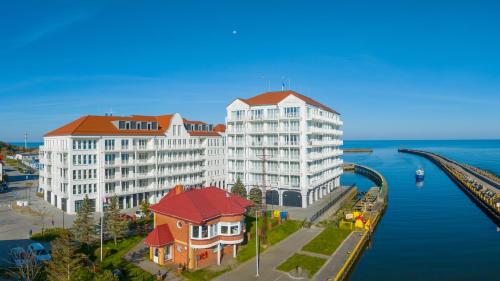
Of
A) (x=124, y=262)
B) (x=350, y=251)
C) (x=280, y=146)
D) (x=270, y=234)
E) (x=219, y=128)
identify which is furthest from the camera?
(x=219, y=128)

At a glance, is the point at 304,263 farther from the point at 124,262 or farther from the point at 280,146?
the point at 280,146

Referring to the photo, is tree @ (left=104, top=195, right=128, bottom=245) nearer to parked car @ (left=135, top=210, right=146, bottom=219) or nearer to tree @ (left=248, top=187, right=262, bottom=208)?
parked car @ (left=135, top=210, right=146, bottom=219)

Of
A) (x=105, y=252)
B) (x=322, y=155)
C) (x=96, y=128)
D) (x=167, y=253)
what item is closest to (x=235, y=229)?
(x=167, y=253)

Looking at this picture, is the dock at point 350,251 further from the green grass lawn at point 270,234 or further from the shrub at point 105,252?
the shrub at point 105,252

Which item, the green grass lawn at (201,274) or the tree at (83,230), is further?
the tree at (83,230)

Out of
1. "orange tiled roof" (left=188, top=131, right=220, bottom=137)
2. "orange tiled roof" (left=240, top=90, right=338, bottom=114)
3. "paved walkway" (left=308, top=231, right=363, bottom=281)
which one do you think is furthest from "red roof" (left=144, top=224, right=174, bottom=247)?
"orange tiled roof" (left=188, top=131, right=220, bottom=137)

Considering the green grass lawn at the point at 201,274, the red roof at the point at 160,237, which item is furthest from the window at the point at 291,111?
the green grass lawn at the point at 201,274
